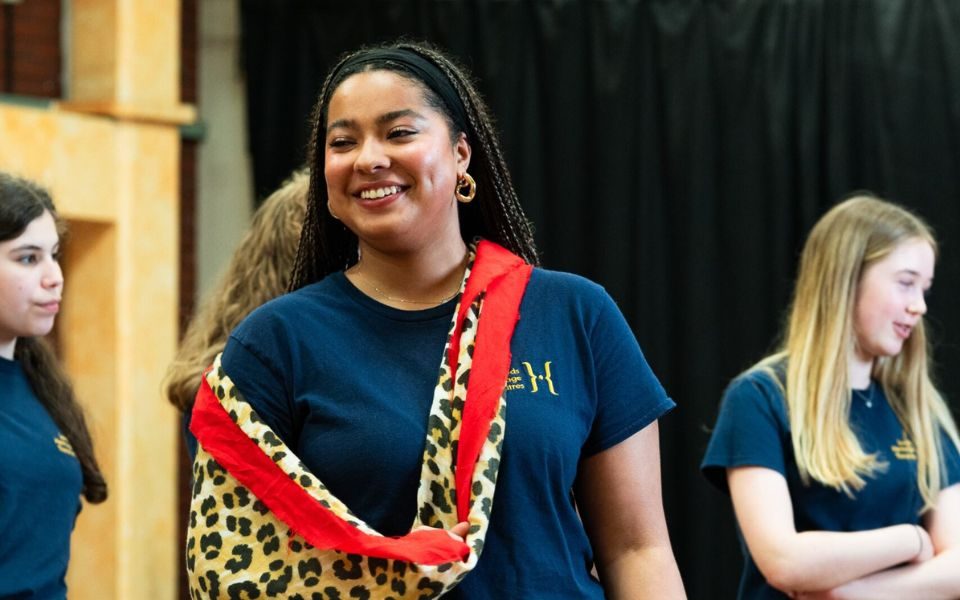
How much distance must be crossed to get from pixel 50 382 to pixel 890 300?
1.84m

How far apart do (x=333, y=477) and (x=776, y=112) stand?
3.79 meters

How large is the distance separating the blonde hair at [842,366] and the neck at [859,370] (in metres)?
0.03

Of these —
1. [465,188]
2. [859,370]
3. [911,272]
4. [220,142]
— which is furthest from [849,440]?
[220,142]

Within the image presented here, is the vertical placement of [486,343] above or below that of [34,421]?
above

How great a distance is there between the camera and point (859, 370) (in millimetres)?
3217

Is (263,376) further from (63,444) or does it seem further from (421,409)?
(63,444)

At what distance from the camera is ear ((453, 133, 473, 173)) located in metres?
1.94

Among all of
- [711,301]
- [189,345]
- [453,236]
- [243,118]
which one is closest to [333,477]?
[453,236]

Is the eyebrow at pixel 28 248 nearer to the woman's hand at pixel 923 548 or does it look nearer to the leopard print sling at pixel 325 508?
the leopard print sling at pixel 325 508

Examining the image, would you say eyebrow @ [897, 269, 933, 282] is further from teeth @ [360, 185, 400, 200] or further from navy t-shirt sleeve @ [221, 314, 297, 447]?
navy t-shirt sleeve @ [221, 314, 297, 447]

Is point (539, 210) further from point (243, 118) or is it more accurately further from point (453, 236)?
point (453, 236)

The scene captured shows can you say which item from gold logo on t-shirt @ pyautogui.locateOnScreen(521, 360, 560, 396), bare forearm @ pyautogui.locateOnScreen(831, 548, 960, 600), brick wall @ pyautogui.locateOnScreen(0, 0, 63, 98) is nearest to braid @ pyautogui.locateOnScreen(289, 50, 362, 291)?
gold logo on t-shirt @ pyautogui.locateOnScreen(521, 360, 560, 396)

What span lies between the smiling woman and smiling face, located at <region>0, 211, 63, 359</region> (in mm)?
1123

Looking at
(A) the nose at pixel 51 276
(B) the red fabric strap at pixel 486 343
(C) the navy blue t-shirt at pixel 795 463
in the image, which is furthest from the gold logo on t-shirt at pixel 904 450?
(A) the nose at pixel 51 276
